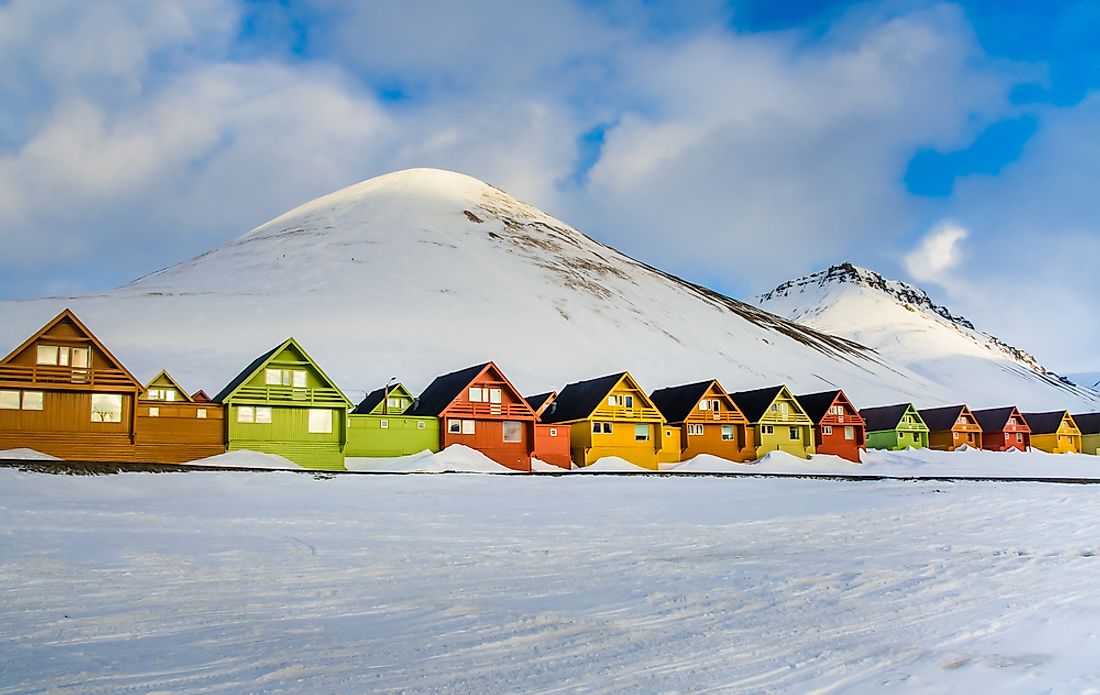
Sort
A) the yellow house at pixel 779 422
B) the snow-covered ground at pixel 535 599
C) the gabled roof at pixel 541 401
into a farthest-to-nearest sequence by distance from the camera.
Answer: the gabled roof at pixel 541 401 → the yellow house at pixel 779 422 → the snow-covered ground at pixel 535 599

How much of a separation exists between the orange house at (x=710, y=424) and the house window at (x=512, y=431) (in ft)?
40.7

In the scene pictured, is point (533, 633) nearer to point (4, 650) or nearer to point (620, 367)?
point (4, 650)

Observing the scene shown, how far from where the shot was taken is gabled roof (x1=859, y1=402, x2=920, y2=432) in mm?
76312

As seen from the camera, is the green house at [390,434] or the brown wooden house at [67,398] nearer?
the brown wooden house at [67,398]

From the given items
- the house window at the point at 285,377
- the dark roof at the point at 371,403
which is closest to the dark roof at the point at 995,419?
the dark roof at the point at 371,403

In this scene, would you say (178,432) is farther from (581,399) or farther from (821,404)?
(821,404)

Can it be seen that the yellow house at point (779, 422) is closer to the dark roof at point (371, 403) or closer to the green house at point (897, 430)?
the green house at point (897, 430)

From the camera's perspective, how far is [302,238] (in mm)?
154625

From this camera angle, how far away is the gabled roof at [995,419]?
8250 centimetres

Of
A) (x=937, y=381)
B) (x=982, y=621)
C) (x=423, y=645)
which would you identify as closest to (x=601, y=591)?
(x=423, y=645)

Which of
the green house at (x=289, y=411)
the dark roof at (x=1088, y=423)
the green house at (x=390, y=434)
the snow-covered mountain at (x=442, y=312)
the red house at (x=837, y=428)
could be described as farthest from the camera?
the dark roof at (x=1088, y=423)

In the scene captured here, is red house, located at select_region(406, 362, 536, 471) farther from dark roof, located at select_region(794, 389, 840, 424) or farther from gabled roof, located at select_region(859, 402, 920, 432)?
gabled roof, located at select_region(859, 402, 920, 432)

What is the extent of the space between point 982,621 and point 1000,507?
1650cm

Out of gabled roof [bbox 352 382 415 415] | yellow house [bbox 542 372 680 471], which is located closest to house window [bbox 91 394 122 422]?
gabled roof [bbox 352 382 415 415]
